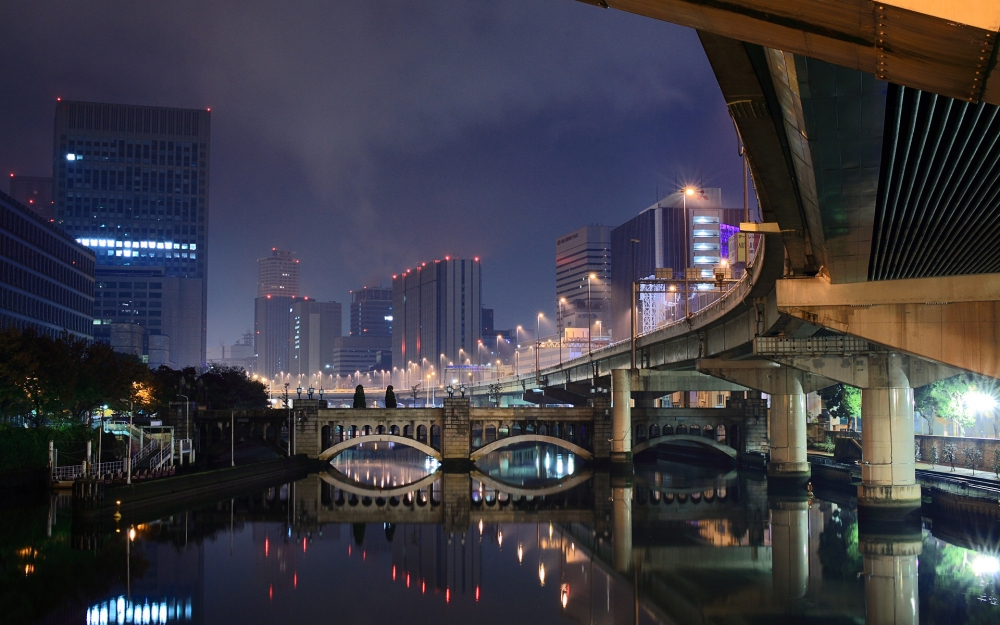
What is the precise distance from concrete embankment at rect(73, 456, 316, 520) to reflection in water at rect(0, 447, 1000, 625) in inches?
54.0

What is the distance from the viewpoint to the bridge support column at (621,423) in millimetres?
83000

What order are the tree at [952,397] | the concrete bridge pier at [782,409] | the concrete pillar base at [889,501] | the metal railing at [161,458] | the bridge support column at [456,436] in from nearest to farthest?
1. the concrete pillar base at [889,501]
2. the tree at [952,397]
3. the concrete bridge pier at [782,409]
4. the metal railing at [161,458]
5. the bridge support column at [456,436]

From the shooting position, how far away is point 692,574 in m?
38.5

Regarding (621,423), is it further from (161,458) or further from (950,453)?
(161,458)

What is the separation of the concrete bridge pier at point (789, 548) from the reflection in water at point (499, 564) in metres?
0.13

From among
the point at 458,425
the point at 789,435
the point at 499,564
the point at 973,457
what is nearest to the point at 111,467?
the point at 458,425

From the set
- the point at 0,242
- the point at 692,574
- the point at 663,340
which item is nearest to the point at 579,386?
the point at 663,340

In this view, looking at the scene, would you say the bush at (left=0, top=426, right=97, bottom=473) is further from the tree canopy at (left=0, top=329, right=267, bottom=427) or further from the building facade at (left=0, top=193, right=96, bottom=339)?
the building facade at (left=0, top=193, right=96, bottom=339)

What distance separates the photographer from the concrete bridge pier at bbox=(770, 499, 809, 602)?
35.5m

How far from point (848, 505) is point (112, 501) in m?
45.0

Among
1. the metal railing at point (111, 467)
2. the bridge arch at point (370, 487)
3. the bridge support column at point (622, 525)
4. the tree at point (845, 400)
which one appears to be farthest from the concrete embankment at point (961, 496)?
the metal railing at point (111, 467)

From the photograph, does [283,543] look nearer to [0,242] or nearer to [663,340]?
[663,340]

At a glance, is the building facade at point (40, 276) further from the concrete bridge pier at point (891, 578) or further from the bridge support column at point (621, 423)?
the concrete bridge pier at point (891, 578)

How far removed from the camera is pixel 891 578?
3575 cm
